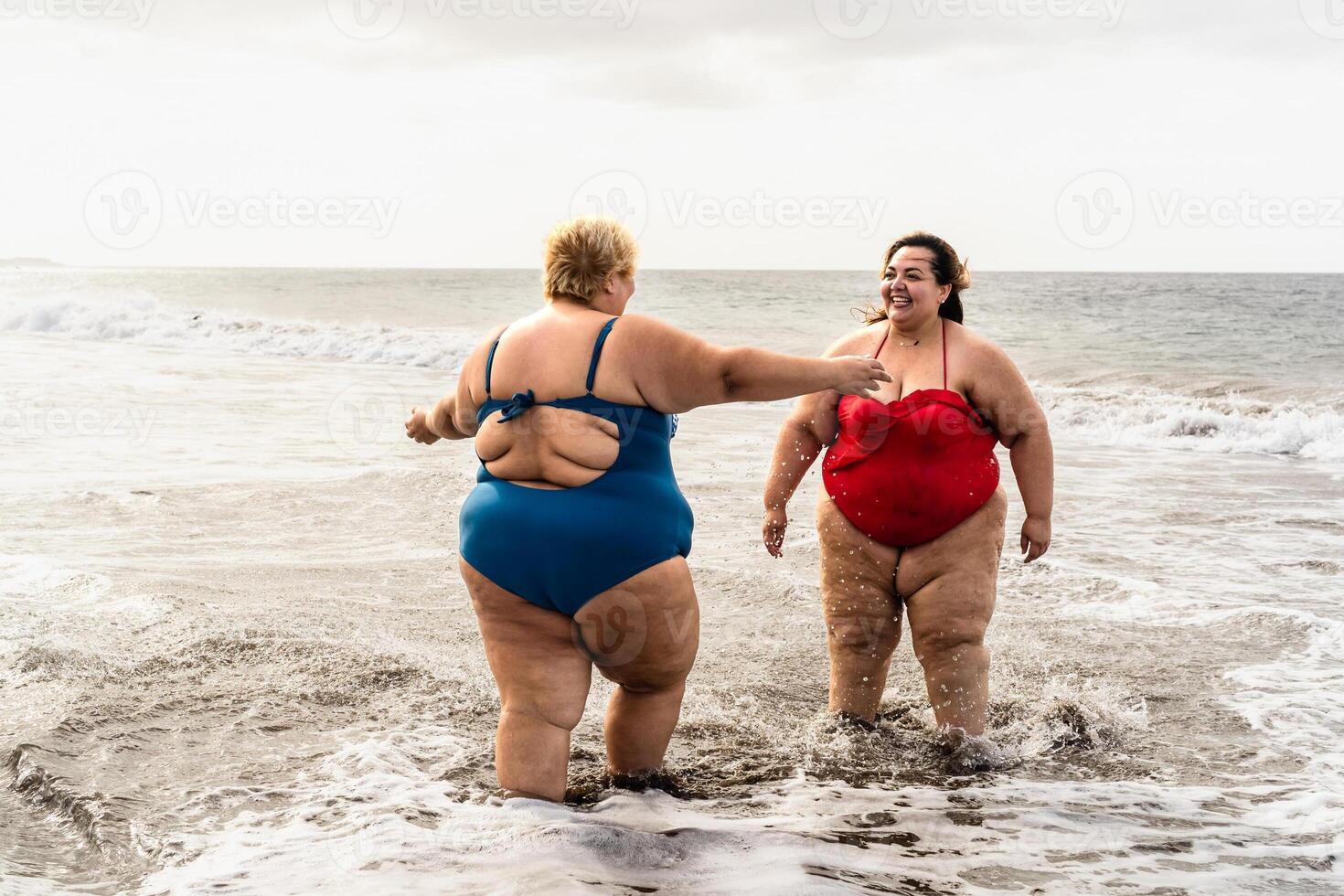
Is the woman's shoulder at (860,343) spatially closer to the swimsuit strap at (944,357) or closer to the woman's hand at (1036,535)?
the swimsuit strap at (944,357)

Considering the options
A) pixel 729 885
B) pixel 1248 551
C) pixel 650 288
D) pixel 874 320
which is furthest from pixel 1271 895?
pixel 650 288

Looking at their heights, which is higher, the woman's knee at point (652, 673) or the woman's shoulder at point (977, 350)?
the woman's shoulder at point (977, 350)

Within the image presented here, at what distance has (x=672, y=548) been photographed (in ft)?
11.2

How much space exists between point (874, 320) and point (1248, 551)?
4.74 metres

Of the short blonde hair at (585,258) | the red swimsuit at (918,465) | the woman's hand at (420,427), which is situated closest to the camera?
the short blonde hair at (585,258)

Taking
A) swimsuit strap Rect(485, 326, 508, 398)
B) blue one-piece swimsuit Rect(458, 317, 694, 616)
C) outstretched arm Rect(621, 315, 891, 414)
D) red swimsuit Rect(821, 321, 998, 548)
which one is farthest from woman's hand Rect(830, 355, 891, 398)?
swimsuit strap Rect(485, 326, 508, 398)

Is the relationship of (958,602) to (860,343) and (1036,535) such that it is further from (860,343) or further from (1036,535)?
(860,343)

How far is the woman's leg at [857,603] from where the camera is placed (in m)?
4.35

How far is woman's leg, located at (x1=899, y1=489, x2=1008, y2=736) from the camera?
13.8 feet

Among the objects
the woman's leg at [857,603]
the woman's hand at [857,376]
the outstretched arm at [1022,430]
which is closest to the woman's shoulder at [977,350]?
the outstretched arm at [1022,430]

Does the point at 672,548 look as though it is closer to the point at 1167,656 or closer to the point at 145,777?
the point at 145,777

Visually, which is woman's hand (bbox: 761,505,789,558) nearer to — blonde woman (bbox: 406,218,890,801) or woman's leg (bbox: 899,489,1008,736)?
woman's leg (bbox: 899,489,1008,736)

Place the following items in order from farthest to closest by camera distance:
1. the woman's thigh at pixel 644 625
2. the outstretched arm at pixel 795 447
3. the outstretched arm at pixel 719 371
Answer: the outstretched arm at pixel 795 447 < the woman's thigh at pixel 644 625 < the outstretched arm at pixel 719 371

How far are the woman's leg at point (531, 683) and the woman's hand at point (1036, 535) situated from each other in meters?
1.97
